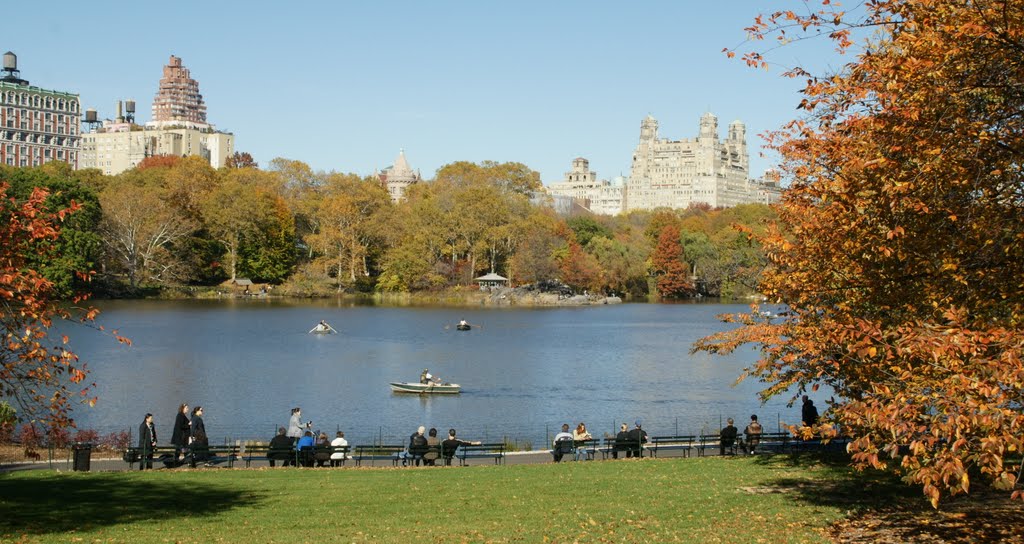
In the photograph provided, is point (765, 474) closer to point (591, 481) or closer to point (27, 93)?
point (591, 481)

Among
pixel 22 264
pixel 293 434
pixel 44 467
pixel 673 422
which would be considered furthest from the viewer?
pixel 673 422

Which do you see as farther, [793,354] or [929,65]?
[793,354]

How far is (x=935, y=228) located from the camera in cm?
1064

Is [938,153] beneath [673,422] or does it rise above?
above

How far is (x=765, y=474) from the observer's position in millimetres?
15977

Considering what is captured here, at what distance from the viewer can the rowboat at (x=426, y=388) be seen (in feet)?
121

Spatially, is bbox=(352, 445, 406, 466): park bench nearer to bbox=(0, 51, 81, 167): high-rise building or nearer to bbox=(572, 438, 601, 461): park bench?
bbox=(572, 438, 601, 461): park bench

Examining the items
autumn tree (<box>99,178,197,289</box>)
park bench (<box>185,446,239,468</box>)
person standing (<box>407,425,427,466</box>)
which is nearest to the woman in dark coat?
park bench (<box>185,446,239,468</box>)

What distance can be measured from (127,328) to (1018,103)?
5388cm

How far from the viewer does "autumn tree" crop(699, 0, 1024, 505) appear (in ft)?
25.1

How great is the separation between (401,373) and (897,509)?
31.9 meters

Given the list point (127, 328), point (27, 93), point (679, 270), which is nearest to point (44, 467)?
point (127, 328)

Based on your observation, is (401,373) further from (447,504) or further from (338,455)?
(447,504)

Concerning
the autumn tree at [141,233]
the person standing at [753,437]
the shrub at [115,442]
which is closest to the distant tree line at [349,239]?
the autumn tree at [141,233]
